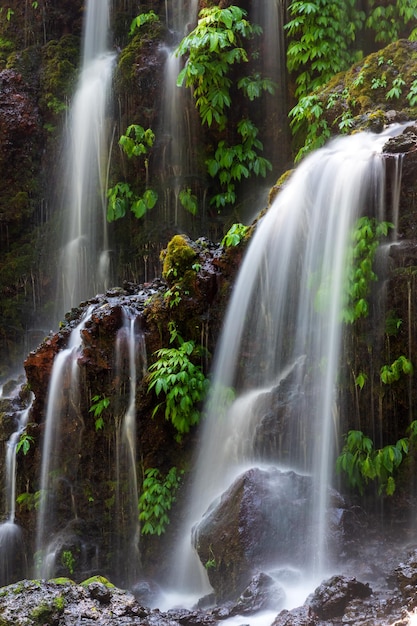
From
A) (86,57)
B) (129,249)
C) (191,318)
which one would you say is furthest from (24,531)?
(86,57)

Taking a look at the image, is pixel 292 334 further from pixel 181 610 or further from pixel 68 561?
pixel 68 561

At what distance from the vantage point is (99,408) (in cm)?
712

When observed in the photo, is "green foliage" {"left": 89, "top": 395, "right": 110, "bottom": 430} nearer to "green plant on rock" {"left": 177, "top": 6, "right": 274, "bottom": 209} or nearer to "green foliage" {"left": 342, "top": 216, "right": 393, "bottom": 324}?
"green foliage" {"left": 342, "top": 216, "right": 393, "bottom": 324}

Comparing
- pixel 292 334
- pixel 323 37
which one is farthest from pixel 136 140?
pixel 292 334

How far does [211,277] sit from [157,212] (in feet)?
14.2

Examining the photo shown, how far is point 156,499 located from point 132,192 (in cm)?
634

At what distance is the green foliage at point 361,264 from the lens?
5.80 metres

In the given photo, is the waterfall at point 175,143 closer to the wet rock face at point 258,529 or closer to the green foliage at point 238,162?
the green foliage at point 238,162

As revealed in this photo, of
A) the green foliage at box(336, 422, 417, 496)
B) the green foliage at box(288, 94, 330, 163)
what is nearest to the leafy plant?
the green foliage at box(288, 94, 330, 163)

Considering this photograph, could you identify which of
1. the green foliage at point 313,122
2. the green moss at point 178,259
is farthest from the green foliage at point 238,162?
the green moss at point 178,259

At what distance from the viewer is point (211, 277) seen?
7.15 meters

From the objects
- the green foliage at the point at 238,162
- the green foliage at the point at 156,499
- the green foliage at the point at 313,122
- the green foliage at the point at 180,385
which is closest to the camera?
the green foliage at the point at 156,499

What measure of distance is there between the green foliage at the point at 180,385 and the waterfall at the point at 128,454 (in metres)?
0.41

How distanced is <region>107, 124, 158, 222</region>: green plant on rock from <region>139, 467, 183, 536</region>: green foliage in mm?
5511
